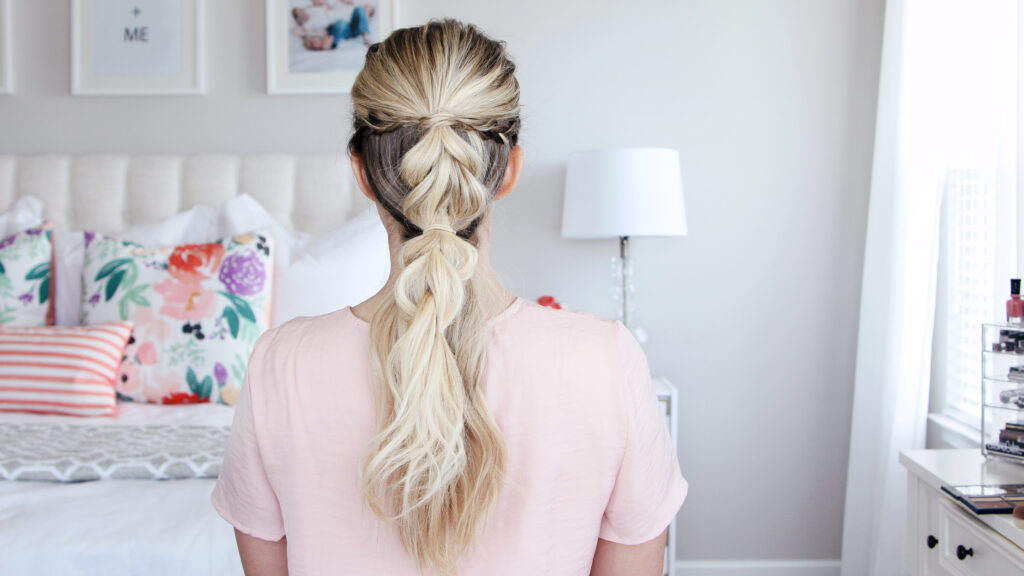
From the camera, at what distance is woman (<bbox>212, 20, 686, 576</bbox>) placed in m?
0.77

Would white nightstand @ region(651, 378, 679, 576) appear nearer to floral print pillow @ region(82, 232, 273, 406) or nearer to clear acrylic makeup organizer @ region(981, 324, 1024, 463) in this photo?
clear acrylic makeup organizer @ region(981, 324, 1024, 463)

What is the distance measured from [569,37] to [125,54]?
1501mm

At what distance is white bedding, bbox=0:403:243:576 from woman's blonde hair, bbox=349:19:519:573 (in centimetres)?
64

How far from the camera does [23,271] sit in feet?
7.11

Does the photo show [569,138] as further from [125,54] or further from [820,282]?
[125,54]

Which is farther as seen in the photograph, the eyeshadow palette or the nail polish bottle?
the nail polish bottle

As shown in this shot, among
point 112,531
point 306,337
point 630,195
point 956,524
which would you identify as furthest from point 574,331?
point 630,195

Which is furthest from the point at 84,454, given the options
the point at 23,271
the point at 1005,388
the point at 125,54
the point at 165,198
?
the point at 1005,388

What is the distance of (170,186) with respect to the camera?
2488mm

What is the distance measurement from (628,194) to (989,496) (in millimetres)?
1183

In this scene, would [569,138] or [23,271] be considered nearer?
[23,271]

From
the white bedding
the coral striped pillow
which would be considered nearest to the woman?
the white bedding

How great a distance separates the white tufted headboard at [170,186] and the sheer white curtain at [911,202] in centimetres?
160

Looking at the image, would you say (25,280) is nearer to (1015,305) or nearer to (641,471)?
(641,471)
